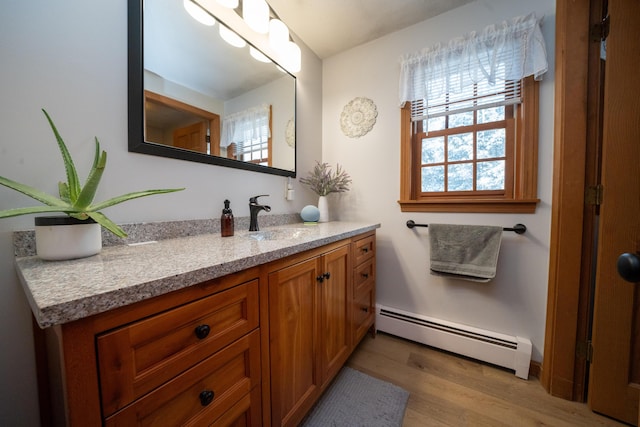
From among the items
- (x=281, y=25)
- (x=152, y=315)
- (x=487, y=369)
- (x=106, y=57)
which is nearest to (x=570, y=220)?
(x=487, y=369)

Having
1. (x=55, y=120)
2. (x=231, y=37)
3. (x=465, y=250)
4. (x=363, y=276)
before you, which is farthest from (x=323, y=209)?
(x=55, y=120)

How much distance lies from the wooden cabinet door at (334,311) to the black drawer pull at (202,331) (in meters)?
0.55

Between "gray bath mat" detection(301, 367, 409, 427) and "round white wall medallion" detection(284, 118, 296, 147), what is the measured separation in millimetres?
1578

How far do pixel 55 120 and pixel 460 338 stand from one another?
225 cm

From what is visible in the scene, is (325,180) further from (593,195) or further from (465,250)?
(593,195)

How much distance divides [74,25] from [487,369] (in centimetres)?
255

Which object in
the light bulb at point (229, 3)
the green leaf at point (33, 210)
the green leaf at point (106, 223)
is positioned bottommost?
the green leaf at point (106, 223)

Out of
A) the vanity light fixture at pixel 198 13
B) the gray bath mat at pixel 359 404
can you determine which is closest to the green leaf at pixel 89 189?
the vanity light fixture at pixel 198 13

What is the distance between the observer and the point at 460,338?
150 cm

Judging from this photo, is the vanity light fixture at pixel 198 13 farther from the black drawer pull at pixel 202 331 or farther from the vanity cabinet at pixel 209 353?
the black drawer pull at pixel 202 331

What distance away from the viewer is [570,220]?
112 cm

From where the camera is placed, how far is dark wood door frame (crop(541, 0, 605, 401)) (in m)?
1.09

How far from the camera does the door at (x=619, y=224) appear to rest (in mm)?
953

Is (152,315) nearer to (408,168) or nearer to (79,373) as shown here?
(79,373)
